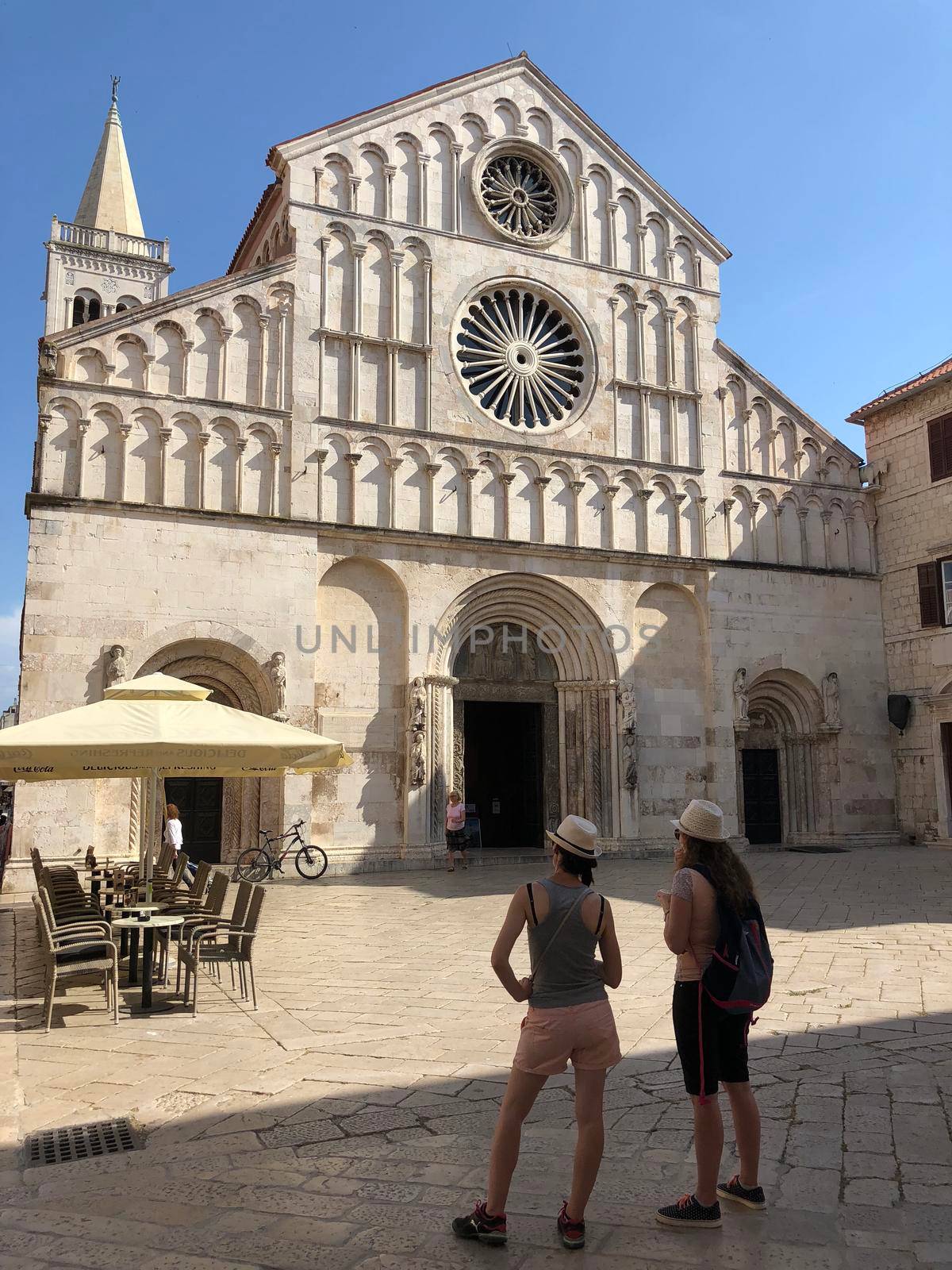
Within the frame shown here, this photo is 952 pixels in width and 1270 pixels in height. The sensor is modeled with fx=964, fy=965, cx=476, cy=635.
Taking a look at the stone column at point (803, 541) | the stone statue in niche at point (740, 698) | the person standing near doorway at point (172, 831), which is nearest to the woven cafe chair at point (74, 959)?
the person standing near doorway at point (172, 831)

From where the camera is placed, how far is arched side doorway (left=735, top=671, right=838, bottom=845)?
22.8 m

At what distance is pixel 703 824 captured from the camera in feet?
13.8

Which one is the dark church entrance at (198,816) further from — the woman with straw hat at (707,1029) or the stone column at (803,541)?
the woman with straw hat at (707,1029)

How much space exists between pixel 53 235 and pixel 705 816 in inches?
1965

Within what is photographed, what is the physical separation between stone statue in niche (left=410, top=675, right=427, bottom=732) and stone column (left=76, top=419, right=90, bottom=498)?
23.0 ft

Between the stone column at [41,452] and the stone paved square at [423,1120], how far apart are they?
358 inches

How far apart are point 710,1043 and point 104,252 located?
165 ft

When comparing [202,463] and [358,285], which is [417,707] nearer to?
[202,463]

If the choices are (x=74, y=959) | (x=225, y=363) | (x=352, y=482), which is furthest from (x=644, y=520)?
(x=74, y=959)

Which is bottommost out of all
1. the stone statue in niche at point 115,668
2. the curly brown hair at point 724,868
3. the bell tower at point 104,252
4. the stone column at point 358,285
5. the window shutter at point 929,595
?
the curly brown hair at point 724,868

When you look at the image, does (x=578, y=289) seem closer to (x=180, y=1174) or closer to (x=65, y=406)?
(x=65, y=406)

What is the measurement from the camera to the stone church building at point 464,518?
17438 mm

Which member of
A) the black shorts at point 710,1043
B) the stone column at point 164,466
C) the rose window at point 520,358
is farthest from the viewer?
the rose window at point 520,358

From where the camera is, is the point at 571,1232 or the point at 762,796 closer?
the point at 571,1232
